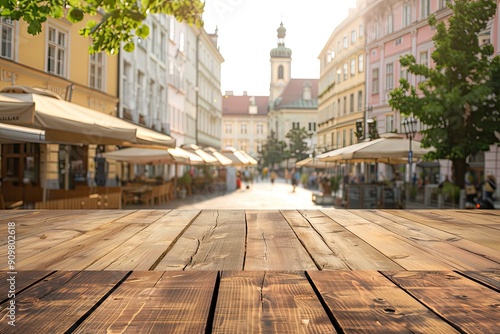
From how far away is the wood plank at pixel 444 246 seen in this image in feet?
6.56

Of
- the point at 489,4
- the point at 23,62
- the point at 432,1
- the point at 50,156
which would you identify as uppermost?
the point at 432,1

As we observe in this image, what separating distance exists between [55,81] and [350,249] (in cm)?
1592

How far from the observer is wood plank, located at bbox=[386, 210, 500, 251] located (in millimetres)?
2565

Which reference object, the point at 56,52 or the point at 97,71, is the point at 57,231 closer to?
the point at 56,52

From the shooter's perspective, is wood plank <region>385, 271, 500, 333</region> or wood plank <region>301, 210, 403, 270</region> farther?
wood plank <region>301, 210, 403, 270</region>

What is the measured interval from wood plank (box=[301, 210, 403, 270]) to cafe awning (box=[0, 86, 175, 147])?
4917 mm

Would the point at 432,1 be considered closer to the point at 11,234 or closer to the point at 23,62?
the point at 23,62

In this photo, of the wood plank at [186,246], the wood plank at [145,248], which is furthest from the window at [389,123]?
the wood plank at [145,248]

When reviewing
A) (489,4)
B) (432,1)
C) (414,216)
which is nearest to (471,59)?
(489,4)

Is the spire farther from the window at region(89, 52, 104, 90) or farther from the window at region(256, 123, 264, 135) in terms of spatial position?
the window at region(89, 52, 104, 90)

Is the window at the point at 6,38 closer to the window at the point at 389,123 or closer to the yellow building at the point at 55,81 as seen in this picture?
the yellow building at the point at 55,81

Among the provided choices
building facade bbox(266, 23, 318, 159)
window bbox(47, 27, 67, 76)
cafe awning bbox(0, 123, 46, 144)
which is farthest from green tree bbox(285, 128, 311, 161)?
cafe awning bbox(0, 123, 46, 144)

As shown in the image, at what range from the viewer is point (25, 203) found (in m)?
11.2

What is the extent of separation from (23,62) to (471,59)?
1295 centimetres
